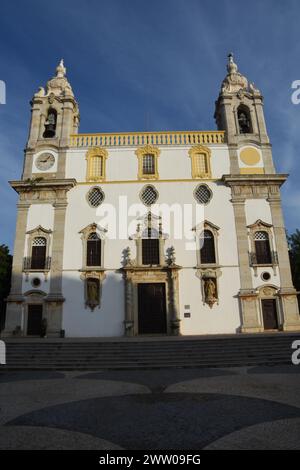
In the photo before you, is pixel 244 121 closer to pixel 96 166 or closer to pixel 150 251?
pixel 96 166

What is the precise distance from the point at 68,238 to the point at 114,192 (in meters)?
4.56

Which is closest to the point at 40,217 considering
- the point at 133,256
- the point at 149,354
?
the point at 133,256

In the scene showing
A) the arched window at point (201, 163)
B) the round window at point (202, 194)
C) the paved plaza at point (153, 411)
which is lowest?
the paved plaza at point (153, 411)

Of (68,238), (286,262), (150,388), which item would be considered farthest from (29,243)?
(286,262)

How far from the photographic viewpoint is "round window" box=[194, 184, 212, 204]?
892 inches

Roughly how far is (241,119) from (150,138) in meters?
7.59

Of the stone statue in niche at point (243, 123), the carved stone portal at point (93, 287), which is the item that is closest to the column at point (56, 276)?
the carved stone portal at point (93, 287)

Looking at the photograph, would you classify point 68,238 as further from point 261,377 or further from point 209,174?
point 261,377

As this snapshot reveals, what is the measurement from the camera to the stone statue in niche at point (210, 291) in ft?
66.3

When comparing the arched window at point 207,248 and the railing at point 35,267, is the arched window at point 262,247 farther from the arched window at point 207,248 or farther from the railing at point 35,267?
the railing at point 35,267

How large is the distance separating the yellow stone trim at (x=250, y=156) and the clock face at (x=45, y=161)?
14.2 m

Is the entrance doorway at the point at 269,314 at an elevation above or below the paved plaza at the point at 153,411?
above
